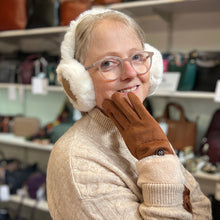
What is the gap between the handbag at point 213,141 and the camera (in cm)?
165

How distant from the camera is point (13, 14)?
2133mm

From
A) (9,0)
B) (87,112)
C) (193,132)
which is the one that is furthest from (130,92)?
(9,0)

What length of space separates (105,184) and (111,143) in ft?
0.53

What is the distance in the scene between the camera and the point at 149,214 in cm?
62

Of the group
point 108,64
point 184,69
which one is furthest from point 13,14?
point 108,64

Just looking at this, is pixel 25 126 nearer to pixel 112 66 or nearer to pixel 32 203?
pixel 32 203

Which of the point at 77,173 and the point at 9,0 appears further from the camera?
the point at 9,0

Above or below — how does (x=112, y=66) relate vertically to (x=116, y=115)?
above

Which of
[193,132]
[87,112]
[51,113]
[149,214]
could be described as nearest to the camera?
[149,214]

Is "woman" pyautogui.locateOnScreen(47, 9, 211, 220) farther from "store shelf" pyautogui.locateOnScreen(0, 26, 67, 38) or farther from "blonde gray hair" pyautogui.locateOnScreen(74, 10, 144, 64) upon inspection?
"store shelf" pyautogui.locateOnScreen(0, 26, 67, 38)

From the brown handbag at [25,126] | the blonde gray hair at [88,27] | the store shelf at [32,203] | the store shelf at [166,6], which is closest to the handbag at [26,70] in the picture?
the brown handbag at [25,126]

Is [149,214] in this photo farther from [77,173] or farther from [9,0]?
[9,0]

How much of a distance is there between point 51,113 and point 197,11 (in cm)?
170

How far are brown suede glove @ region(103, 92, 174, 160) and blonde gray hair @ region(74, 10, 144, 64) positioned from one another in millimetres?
191
